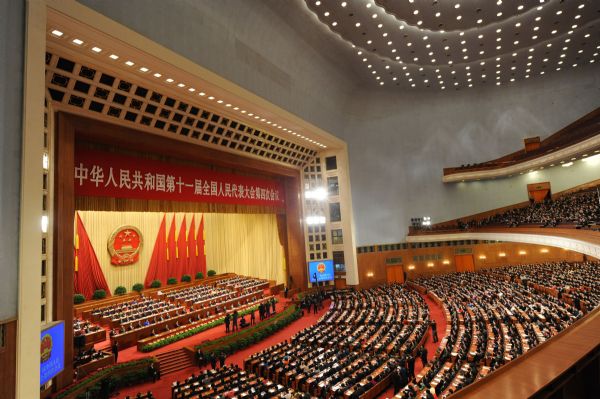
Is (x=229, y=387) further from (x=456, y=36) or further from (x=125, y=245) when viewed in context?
(x=456, y=36)

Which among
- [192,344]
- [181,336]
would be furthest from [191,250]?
[192,344]

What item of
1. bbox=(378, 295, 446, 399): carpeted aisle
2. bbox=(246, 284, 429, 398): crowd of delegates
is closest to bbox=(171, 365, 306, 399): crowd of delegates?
bbox=(246, 284, 429, 398): crowd of delegates

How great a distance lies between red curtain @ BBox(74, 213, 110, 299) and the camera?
17031 millimetres

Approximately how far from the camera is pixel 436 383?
23.9 ft

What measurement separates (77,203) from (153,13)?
6.78 meters

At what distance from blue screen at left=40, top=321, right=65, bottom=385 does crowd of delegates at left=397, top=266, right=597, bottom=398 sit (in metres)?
7.45

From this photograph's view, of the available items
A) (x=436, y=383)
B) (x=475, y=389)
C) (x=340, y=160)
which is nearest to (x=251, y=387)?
(x=436, y=383)

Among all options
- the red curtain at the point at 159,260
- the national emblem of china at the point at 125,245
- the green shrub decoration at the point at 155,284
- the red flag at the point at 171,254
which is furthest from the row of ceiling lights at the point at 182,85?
the green shrub decoration at the point at 155,284

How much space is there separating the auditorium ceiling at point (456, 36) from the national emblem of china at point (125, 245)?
14.3 metres

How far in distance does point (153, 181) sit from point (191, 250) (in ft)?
29.9

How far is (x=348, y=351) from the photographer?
1020 centimetres

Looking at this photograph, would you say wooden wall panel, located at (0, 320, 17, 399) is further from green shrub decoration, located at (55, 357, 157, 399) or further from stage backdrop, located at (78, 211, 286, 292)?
stage backdrop, located at (78, 211, 286, 292)

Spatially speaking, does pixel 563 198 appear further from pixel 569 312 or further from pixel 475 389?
pixel 475 389

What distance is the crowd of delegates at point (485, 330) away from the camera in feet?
24.0
